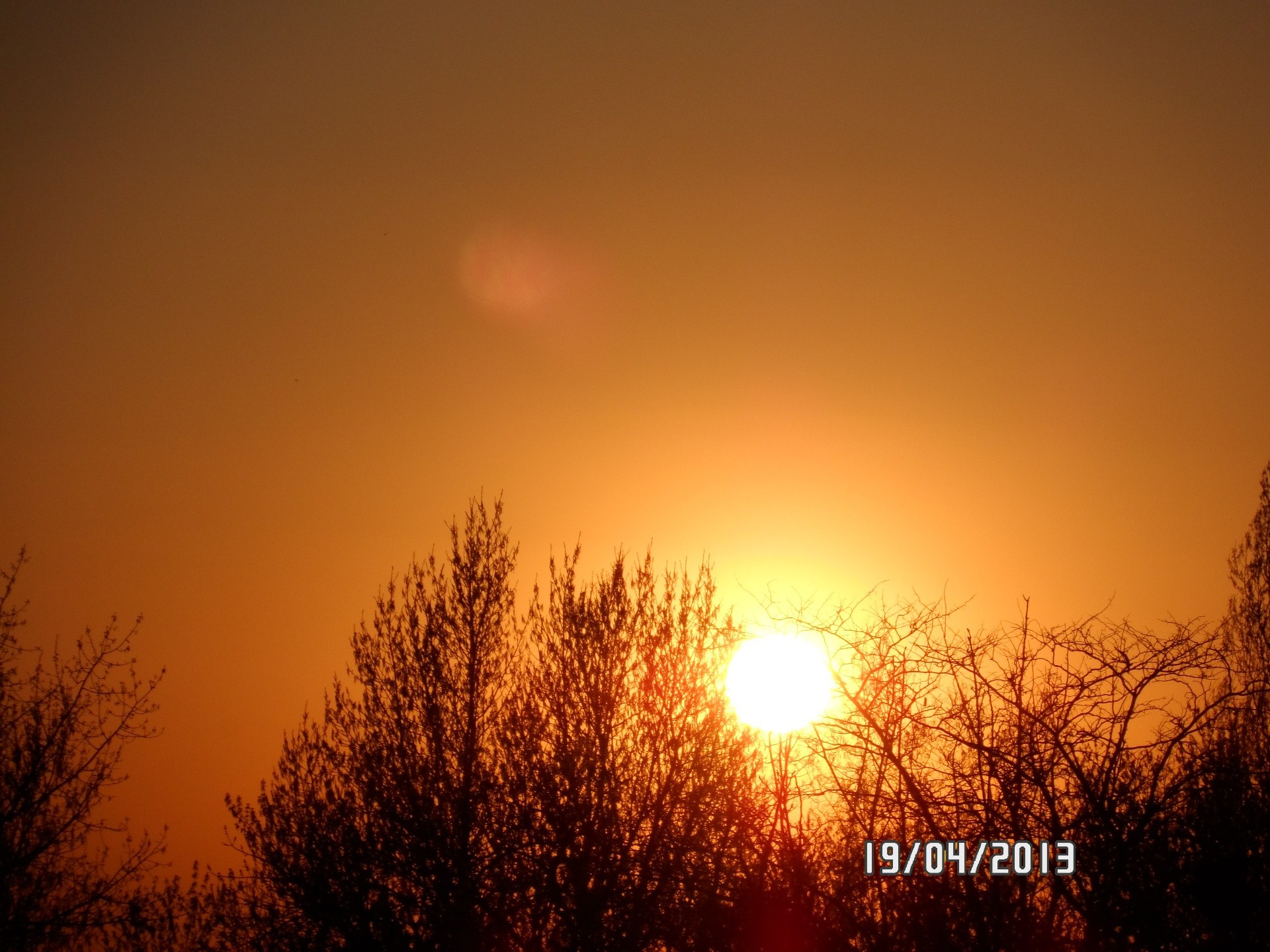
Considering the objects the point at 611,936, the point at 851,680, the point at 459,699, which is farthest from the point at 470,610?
the point at 851,680

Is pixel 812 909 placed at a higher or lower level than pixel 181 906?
higher

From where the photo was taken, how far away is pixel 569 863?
49.3ft

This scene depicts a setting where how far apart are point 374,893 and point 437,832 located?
1302 mm

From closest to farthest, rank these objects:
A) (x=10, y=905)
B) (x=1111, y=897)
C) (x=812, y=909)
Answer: (x=1111, y=897)
(x=812, y=909)
(x=10, y=905)

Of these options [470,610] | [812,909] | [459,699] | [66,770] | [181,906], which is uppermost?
[470,610]

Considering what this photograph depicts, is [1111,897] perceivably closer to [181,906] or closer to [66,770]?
[66,770]

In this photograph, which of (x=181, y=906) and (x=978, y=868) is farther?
(x=181, y=906)

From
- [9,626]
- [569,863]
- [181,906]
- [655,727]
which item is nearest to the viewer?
[9,626]
